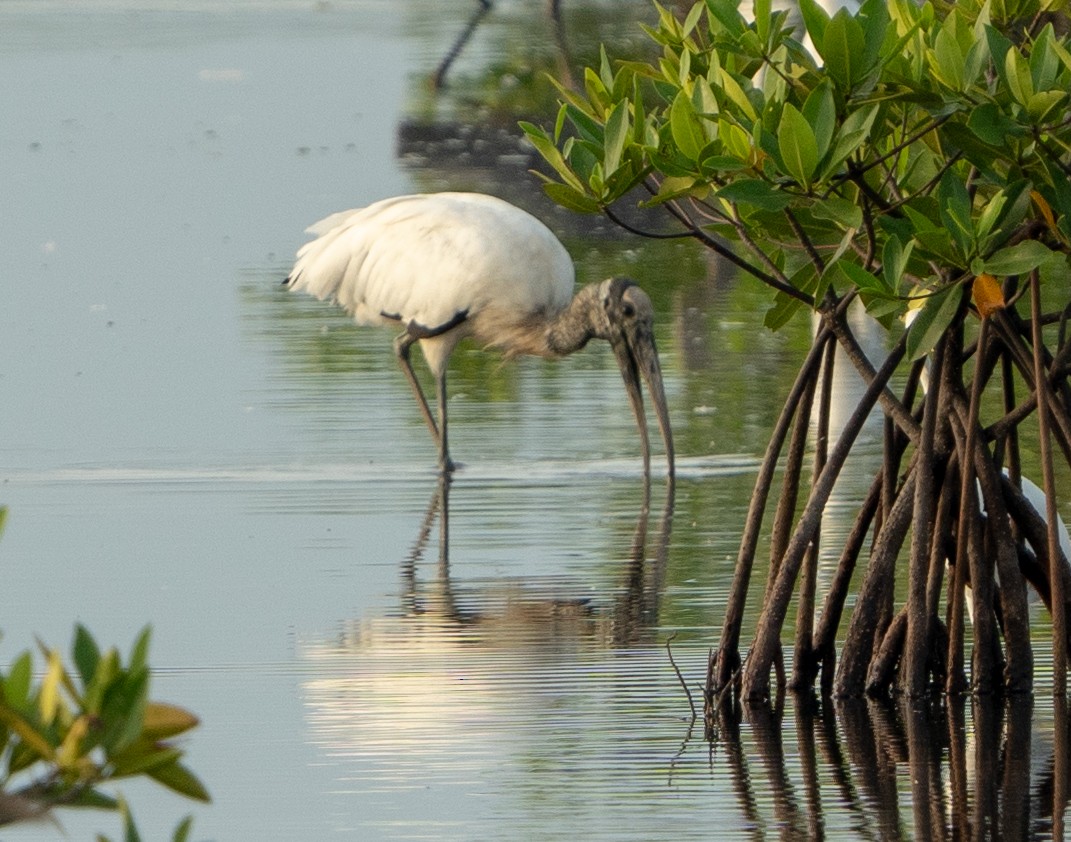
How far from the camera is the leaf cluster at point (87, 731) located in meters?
2.64

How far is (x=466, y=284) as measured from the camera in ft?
40.0

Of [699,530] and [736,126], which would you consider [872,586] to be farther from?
[699,530]

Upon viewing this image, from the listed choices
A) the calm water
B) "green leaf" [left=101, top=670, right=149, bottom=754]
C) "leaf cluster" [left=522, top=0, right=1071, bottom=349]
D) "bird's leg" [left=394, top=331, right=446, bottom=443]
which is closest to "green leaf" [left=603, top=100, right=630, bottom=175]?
"leaf cluster" [left=522, top=0, right=1071, bottom=349]

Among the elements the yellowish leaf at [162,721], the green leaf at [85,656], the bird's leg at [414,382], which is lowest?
the bird's leg at [414,382]

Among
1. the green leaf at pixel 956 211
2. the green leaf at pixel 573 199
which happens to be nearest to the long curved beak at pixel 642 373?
the green leaf at pixel 573 199

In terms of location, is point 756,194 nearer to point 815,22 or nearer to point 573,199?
point 815,22

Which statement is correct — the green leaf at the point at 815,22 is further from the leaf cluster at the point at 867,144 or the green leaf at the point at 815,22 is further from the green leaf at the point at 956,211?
the green leaf at the point at 956,211

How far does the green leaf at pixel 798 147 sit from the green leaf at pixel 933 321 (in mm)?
487

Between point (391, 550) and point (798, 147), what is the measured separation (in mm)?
4108

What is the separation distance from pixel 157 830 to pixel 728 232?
91.4 inches

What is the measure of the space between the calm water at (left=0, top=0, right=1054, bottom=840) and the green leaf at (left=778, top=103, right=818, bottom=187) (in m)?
1.54

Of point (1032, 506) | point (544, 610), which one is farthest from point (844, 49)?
point (544, 610)

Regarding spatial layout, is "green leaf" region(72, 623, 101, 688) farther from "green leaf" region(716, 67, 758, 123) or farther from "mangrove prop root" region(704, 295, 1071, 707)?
"mangrove prop root" region(704, 295, 1071, 707)

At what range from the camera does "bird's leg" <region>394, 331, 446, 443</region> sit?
11.4 meters
